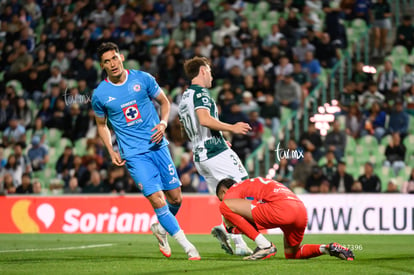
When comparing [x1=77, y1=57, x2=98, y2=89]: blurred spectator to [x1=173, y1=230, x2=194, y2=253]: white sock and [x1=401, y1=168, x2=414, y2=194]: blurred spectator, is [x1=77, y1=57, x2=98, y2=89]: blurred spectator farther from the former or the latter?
[x1=173, y1=230, x2=194, y2=253]: white sock

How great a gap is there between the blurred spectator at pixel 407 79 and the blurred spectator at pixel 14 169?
869 cm

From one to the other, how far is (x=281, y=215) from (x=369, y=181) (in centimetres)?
729

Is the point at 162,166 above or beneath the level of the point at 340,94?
above

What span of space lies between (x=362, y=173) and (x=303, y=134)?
5.56ft

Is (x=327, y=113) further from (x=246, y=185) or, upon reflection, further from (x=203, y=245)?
(x=246, y=185)

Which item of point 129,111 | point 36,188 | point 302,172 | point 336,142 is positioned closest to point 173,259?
point 129,111

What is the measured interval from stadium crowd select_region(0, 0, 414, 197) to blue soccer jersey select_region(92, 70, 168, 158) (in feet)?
18.7

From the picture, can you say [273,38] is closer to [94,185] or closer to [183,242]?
[94,185]

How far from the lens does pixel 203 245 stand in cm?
1114

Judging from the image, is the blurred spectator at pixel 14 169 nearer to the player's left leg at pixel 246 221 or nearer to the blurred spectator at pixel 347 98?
the blurred spectator at pixel 347 98

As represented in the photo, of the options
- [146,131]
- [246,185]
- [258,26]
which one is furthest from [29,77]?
[246,185]

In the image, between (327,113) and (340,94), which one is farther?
(340,94)

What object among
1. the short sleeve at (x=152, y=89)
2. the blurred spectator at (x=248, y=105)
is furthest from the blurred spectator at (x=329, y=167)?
the short sleeve at (x=152, y=89)

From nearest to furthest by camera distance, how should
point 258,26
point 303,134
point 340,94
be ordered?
point 303,134
point 340,94
point 258,26
